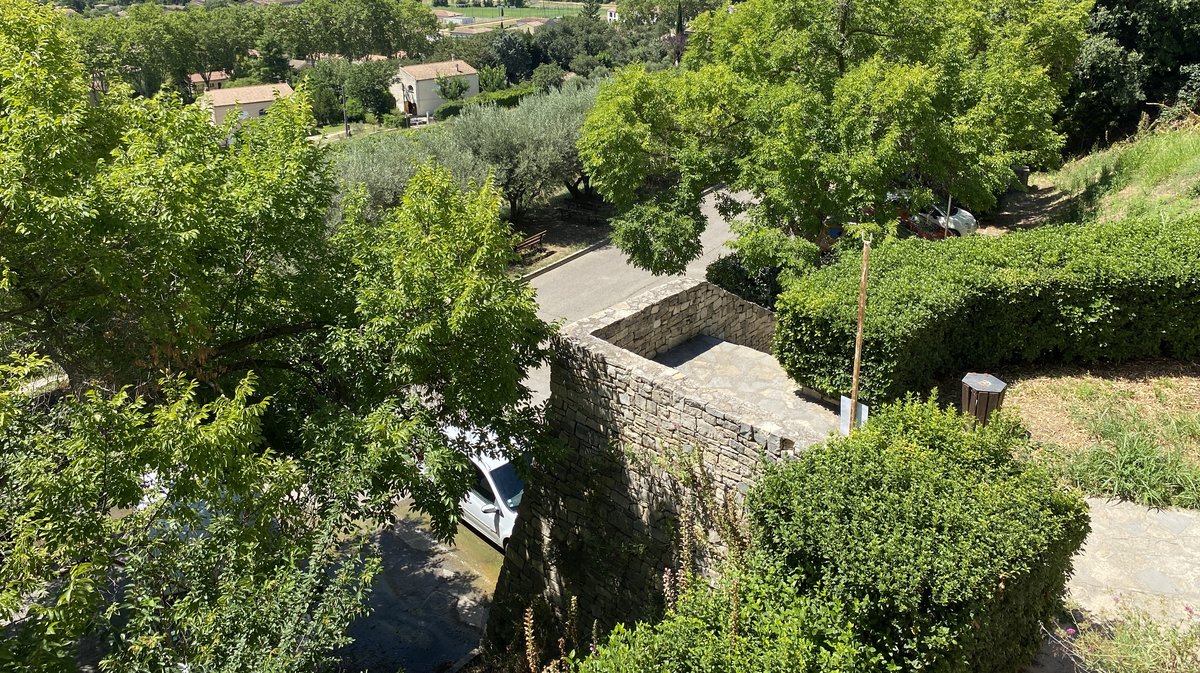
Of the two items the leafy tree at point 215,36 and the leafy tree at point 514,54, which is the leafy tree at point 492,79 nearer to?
the leafy tree at point 514,54

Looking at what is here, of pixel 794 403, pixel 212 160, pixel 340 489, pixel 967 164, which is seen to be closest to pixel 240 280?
pixel 212 160

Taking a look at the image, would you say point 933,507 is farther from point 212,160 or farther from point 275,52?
point 275,52

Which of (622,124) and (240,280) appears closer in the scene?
(240,280)

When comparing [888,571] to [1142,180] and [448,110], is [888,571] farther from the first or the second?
[448,110]

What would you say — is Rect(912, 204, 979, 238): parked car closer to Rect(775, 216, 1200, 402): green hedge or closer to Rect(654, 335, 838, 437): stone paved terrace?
Rect(775, 216, 1200, 402): green hedge

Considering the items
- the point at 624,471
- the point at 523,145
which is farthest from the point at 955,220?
the point at 624,471

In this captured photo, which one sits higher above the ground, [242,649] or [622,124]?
[622,124]

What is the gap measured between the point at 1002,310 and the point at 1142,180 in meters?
12.5

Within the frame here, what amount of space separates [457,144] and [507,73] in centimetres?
5295

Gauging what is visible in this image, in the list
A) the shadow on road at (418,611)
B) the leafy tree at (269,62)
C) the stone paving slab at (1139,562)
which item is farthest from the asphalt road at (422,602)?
the leafy tree at (269,62)

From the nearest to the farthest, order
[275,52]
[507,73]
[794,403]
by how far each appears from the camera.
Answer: [794,403]
[507,73]
[275,52]

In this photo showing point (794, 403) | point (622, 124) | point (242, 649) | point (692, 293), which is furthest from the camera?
point (622, 124)

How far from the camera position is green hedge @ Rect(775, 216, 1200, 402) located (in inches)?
372

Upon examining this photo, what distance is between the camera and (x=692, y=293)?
11.1 m
